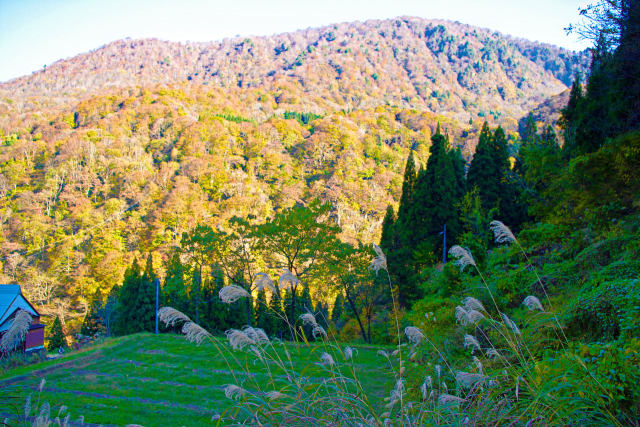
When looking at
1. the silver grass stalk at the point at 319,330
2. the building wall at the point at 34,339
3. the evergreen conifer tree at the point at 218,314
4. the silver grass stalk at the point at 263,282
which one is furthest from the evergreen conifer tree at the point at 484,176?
the building wall at the point at 34,339

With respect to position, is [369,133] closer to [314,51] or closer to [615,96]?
[615,96]

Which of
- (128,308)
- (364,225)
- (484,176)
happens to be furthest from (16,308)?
(364,225)

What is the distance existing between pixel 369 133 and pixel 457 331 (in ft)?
205

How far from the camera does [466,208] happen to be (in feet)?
51.3

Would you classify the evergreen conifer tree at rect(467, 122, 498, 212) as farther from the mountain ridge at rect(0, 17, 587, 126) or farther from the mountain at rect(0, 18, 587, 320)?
the mountain ridge at rect(0, 17, 587, 126)

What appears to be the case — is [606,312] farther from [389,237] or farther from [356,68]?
[356,68]

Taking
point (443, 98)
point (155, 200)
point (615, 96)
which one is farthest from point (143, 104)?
point (443, 98)

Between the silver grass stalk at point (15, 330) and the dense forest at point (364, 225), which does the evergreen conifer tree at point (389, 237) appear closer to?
the dense forest at point (364, 225)

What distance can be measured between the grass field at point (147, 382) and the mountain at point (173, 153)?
12409 millimetres

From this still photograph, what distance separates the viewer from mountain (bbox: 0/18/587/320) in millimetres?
33188

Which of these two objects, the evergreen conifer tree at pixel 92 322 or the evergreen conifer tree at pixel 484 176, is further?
the evergreen conifer tree at pixel 92 322

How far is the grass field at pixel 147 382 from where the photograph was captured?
5.79 meters

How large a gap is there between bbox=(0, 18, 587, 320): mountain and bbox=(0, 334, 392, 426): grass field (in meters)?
12.4

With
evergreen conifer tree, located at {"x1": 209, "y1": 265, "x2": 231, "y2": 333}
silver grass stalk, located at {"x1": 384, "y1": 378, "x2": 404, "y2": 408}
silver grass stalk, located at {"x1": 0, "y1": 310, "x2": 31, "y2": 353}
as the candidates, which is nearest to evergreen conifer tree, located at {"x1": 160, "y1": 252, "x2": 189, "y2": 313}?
evergreen conifer tree, located at {"x1": 209, "y1": 265, "x2": 231, "y2": 333}
